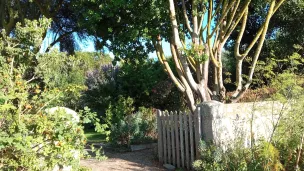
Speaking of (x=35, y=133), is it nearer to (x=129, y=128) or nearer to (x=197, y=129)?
(x=197, y=129)

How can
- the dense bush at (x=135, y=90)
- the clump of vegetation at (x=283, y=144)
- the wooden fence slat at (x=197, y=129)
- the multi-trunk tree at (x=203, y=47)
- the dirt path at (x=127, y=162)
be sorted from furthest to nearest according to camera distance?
the dense bush at (x=135, y=90) → the multi-trunk tree at (x=203, y=47) → the dirt path at (x=127, y=162) → the wooden fence slat at (x=197, y=129) → the clump of vegetation at (x=283, y=144)

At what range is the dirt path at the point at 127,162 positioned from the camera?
23.8 feet

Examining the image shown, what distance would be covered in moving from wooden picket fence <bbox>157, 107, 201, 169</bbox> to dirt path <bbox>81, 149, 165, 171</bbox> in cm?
37

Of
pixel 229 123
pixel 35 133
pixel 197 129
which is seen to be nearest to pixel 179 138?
pixel 197 129

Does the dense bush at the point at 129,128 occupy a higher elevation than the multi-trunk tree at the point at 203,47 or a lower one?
lower

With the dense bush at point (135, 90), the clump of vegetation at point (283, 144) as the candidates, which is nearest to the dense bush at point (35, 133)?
the clump of vegetation at point (283, 144)

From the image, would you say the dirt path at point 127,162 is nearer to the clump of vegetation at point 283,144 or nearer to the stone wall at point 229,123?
the stone wall at point 229,123

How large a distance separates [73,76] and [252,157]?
1357 cm

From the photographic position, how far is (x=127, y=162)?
785cm

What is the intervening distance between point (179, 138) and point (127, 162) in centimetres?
144

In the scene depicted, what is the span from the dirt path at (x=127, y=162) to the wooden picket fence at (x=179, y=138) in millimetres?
369

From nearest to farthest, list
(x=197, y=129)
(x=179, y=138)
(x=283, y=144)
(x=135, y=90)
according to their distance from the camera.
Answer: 1. (x=283, y=144)
2. (x=197, y=129)
3. (x=179, y=138)
4. (x=135, y=90)

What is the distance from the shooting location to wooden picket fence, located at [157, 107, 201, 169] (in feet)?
22.4

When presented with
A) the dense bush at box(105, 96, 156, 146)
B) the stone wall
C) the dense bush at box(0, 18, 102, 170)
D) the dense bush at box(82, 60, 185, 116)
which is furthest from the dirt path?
the dense bush at box(82, 60, 185, 116)
